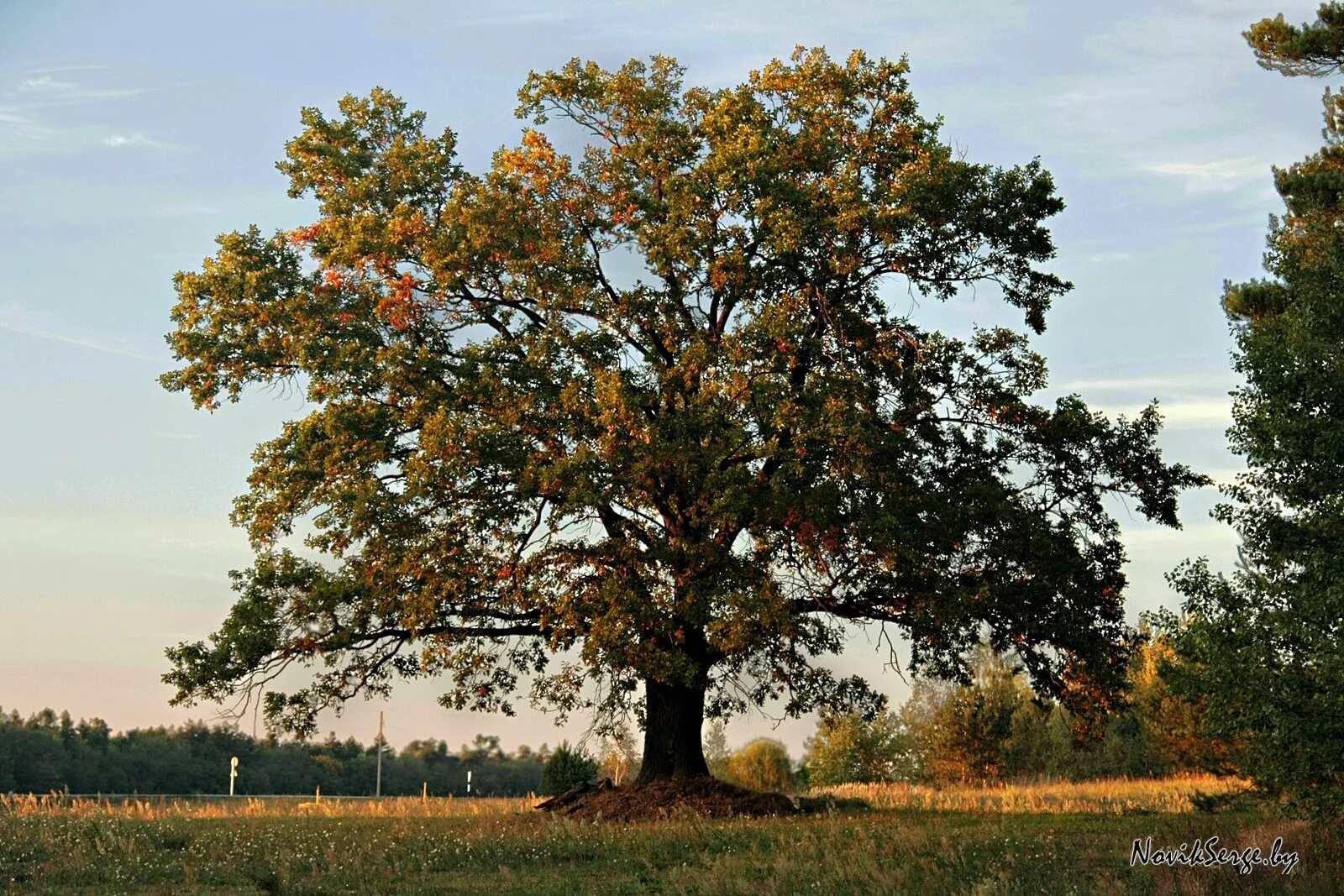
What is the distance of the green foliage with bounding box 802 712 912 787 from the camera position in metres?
53.2

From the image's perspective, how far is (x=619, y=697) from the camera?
86.3 ft

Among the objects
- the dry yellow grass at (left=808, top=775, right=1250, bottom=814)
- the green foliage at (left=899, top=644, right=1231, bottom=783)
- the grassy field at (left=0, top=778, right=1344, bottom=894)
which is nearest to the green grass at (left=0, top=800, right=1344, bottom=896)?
the grassy field at (left=0, top=778, right=1344, bottom=894)

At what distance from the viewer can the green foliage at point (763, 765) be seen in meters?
47.5

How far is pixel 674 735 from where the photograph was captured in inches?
1039

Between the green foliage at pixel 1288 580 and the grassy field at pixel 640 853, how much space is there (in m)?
1.61

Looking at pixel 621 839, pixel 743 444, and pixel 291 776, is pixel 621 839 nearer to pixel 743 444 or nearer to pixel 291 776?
pixel 743 444

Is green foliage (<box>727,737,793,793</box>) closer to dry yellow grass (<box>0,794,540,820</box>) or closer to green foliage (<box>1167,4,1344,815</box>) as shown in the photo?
dry yellow grass (<box>0,794,540,820</box>)

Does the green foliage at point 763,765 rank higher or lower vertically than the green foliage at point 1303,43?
lower

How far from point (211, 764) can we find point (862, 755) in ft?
133

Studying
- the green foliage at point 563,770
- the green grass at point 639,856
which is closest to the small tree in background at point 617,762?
the green foliage at point 563,770

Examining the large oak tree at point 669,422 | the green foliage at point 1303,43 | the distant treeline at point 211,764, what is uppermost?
the green foliage at point 1303,43

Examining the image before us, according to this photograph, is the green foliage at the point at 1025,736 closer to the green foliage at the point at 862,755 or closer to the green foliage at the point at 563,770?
the green foliage at the point at 862,755

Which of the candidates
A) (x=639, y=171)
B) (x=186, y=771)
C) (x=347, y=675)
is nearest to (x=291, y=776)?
(x=186, y=771)

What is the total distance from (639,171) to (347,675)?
456 inches
